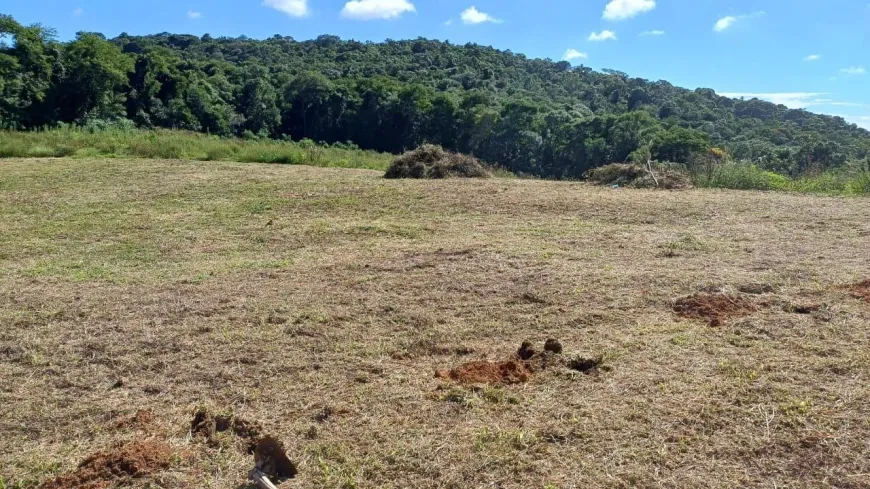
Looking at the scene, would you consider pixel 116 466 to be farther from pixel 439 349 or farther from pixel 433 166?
pixel 433 166

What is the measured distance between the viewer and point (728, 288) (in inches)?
195

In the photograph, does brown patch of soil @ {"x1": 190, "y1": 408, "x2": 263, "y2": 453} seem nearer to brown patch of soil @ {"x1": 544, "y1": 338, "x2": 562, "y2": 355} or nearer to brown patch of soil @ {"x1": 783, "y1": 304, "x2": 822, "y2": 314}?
brown patch of soil @ {"x1": 544, "y1": 338, "x2": 562, "y2": 355}

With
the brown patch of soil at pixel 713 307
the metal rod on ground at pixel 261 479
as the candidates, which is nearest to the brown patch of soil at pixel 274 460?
the metal rod on ground at pixel 261 479

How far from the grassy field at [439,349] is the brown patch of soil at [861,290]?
10 centimetres

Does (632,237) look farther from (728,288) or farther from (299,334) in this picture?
(299,334)

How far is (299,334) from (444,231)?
3.64m

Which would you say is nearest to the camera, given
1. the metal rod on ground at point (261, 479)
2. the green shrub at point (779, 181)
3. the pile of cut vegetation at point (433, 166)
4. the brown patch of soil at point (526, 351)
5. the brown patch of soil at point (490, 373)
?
the metal rod on ground at point (261, 479)

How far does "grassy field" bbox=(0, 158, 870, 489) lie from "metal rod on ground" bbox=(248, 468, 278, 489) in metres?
0.10

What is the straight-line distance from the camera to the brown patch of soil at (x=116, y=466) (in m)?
2.66

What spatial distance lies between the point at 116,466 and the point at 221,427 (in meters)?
0.48

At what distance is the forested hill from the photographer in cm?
2864

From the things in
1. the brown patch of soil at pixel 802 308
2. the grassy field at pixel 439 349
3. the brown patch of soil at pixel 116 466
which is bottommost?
the brown patch of soil at pixel 116 466

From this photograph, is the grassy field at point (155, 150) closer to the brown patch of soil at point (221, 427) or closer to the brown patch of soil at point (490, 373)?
the brown patch of soil at point (490, 373)

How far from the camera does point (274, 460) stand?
2.70 meters
